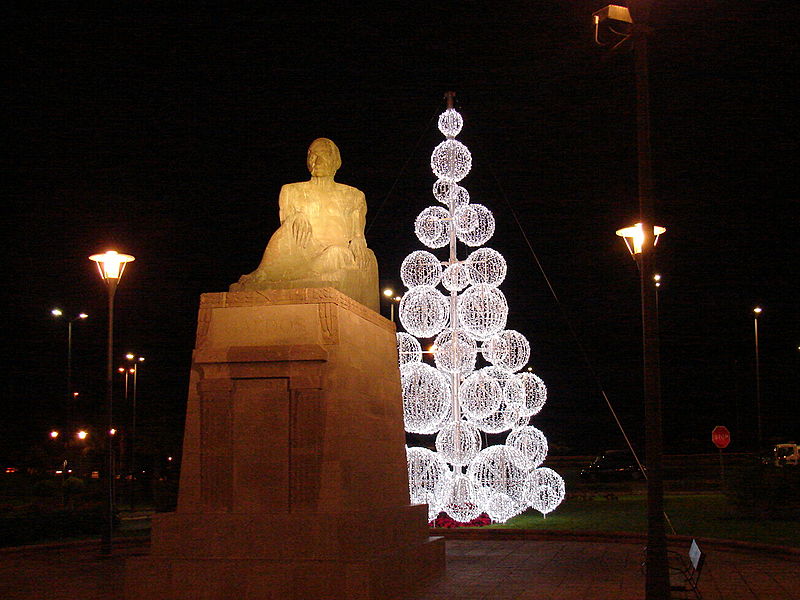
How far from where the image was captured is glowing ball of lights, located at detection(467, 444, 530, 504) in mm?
16395

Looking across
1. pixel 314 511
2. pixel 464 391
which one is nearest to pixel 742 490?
pixel 464 391

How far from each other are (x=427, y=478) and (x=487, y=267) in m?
4.06

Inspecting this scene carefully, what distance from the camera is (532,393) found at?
17.3 m

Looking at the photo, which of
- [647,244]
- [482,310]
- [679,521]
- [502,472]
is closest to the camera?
[647,244]

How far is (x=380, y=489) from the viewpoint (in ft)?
34.1

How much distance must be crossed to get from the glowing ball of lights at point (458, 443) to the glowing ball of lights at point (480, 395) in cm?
31

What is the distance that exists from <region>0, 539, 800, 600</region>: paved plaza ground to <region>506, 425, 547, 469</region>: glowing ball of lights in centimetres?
166

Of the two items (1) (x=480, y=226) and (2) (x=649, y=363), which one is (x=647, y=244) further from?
(1) (x=480, y=226)

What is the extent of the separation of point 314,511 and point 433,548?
2.74 meters

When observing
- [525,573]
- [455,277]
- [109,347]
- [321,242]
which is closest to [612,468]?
[455,277]

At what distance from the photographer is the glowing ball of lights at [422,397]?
16.3 m

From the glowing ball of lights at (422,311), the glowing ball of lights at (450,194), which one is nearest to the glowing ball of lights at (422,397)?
the glowing ball of lights at (422,311)

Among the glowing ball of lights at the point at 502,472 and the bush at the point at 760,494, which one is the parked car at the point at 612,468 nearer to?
the bush at the point at 760,494

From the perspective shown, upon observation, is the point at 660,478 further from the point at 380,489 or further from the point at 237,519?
the point at 237,519
